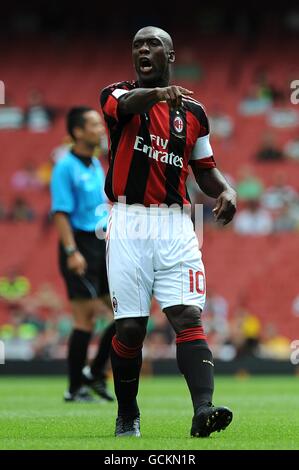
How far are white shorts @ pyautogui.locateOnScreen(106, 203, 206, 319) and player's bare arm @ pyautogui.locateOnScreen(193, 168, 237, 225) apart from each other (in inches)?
7.7

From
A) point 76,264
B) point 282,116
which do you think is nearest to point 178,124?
point 76,264

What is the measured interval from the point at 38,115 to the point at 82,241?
17.2m

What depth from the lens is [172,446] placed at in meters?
5.08

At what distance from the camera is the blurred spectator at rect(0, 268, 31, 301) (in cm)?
2053

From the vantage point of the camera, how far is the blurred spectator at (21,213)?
74.2ft

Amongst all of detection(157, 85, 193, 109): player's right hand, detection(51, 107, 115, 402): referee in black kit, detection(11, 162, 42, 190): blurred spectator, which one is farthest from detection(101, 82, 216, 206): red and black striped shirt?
detection(11, 162, 42, 190): blurred spectator

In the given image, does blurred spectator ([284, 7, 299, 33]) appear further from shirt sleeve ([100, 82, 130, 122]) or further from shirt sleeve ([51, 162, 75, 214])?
shirt sleeve ([100, 82, 130, 122])

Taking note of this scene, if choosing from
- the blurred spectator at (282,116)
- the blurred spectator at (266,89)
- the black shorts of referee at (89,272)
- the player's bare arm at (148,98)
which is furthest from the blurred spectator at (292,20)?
the player's bare arm at (148,98)

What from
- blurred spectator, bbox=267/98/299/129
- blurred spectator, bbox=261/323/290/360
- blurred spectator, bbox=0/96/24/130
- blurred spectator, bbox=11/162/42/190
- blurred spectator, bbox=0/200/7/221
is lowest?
blurred spectator, bbox=261/323/290/360

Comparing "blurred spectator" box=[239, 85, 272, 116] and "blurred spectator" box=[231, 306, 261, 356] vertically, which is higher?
"blurred spectator" box=[239, 85, 272, 116]
